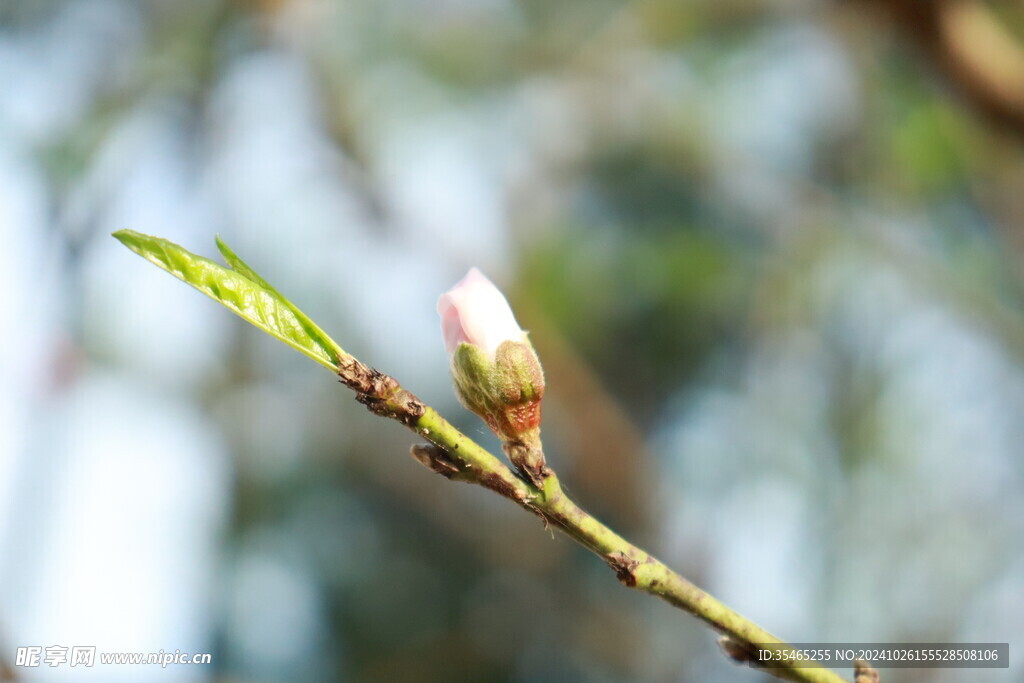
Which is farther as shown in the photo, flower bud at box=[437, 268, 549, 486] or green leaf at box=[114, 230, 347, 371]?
flower bud at box=[437, 268, 549, 486]

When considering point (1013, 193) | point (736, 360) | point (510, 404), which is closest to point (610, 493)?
point (736, 360)

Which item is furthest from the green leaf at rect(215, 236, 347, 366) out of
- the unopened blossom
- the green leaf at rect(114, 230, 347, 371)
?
the unopened blossom

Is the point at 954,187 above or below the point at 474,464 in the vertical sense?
above

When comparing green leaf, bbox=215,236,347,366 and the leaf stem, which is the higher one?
green leaf, bbox=215,236,347,366

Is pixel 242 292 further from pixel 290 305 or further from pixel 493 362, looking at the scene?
pixel 493 362

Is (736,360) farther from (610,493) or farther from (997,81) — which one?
(997,81)

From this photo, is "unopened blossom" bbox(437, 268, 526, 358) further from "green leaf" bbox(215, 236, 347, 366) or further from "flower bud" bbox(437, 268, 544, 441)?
"green leaf" bbox(215, 236, 347, 366)

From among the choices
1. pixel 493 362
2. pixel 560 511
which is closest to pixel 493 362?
pixel 493 362
